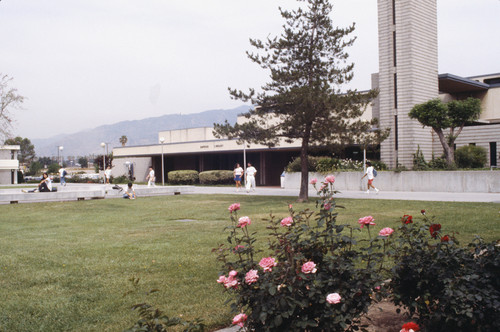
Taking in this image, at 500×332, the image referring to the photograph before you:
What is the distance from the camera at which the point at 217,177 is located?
40781 mm

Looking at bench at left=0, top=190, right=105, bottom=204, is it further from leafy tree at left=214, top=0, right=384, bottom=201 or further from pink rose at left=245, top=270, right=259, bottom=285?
pink rose at left=245, top=270, right=259, bottom=285

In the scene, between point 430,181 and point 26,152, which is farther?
point 26,152

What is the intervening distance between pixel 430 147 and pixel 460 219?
17.5 metres

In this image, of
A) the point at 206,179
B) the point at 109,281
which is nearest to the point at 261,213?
the point at 109,281

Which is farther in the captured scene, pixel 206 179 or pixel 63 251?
pixel 206 179

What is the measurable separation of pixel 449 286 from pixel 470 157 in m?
25.1

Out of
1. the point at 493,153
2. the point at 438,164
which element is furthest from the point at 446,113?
the point at 493,153

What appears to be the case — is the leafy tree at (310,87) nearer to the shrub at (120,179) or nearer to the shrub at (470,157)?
the shrub at (470,157)

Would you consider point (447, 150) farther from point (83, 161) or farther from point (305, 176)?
point (83, 161)

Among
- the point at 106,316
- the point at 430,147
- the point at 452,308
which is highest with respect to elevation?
the point at 430,147

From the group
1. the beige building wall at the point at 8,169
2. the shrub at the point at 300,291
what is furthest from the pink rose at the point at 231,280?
the beige building wall at the point at 8,169

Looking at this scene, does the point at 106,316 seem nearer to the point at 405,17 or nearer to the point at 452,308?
the point at 452,308

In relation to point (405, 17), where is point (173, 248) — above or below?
below

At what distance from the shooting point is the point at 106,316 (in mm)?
4719
